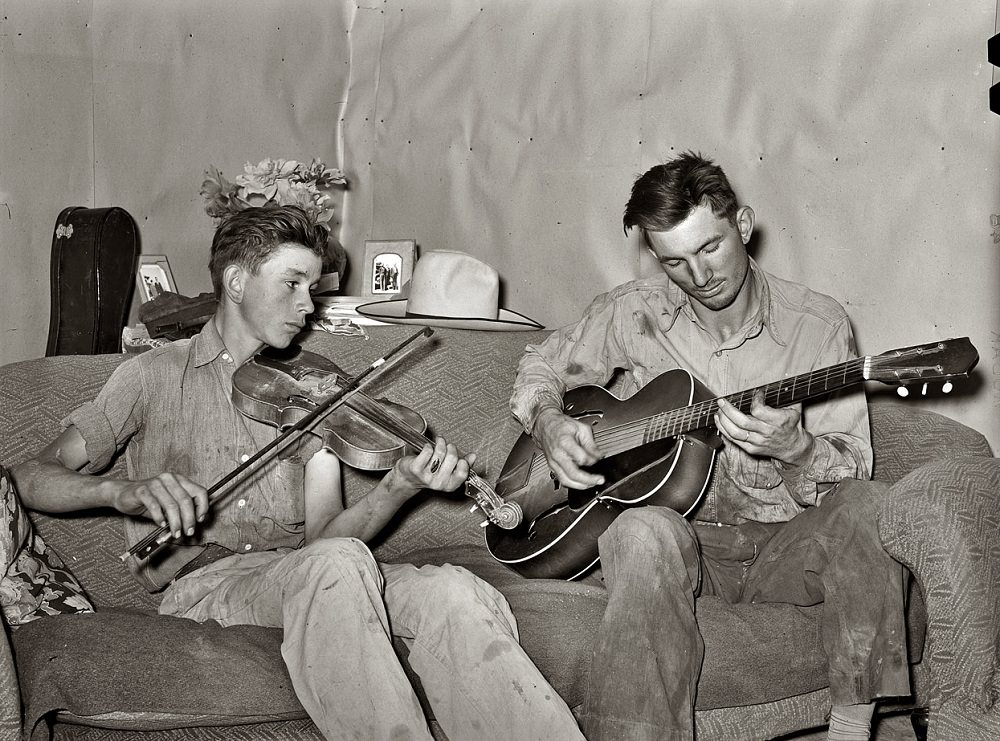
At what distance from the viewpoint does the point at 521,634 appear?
1.87m

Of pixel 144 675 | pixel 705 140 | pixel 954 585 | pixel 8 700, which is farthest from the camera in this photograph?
pixel 705 140

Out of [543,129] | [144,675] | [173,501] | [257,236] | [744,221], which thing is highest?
[543,129]

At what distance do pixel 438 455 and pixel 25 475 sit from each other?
792mm

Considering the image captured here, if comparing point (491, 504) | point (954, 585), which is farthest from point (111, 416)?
point (954, 585)

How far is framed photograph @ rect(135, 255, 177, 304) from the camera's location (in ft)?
10.7

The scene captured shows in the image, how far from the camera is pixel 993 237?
8.54 ft

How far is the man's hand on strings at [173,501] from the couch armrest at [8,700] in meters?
0.30

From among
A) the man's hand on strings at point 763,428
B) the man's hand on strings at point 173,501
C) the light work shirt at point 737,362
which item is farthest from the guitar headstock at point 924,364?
the man's hand on strings at point 173,501

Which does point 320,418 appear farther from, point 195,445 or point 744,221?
point 744,221

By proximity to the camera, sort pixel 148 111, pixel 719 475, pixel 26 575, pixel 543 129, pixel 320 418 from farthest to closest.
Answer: pixel 543 129
pixel 148 111
pixel 719 475
pixel 320 418
pixel 26 575

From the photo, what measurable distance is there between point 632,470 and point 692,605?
0.39m

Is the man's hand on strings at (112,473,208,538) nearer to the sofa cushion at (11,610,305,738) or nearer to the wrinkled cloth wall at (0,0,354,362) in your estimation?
the sofa cushion at (11,610,305,738)

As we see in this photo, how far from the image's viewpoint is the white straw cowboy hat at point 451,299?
2.89 m

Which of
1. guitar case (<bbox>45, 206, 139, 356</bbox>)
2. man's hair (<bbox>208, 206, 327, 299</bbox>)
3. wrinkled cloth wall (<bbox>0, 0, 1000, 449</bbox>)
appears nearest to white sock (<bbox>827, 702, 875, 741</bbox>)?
wrinkled cloth wall (<bbox>0, 0, 1000, 449</bbox>)
